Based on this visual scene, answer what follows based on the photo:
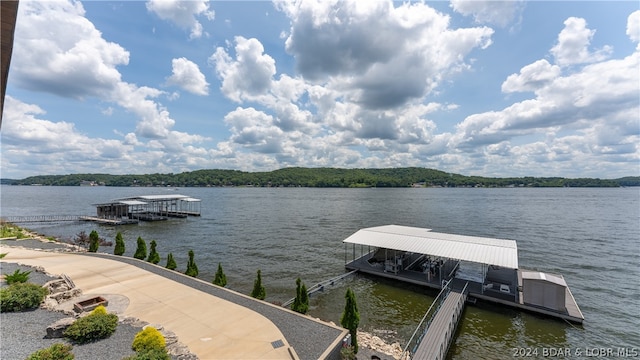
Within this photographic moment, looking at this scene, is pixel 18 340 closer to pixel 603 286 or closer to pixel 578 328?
pixel 578 328

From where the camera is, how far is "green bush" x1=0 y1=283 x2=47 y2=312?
13.2 meters

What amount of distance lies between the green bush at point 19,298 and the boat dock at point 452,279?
19.3 metres

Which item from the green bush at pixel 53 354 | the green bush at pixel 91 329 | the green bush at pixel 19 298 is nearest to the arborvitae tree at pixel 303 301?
the green bush at pixel 91 329

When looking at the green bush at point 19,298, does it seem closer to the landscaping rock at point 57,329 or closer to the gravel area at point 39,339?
the gravel area at point 39,339

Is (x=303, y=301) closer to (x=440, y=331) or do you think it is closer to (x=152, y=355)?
(x=440, y=331)

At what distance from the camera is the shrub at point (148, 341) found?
405 inches

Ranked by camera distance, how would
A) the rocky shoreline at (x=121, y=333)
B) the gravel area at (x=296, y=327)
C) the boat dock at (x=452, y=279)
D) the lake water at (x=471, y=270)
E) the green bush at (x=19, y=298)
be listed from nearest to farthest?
the rocky shoreline at (x=121, y=333) → the gravel area at (x=296, y=327) → the green bush at (x=19, y=298) → the boat dock at (x=452, y=279) → the lake water at (x=471, y=270)

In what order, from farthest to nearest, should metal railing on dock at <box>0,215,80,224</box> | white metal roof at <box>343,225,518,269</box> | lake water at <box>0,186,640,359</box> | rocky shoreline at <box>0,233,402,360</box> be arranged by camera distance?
metal railing on dock at <box>0,215,80,224</box> < white metal roof at <box>343,225,518,269</box> < lake water at <box>0,186,640,359</box> < rocky shoreline at <box>0,233,402,360</box>

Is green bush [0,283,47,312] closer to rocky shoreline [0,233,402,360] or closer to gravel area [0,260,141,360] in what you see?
gravel area [0,260,141,360]

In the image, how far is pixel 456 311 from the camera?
18.3 meters

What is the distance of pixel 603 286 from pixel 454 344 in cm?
2130

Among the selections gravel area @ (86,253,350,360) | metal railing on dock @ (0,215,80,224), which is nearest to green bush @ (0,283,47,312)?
gravel area @ (86,253,350,360)

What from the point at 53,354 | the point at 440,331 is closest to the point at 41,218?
the point at 53,354

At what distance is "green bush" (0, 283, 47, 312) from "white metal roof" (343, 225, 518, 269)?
2181cm
